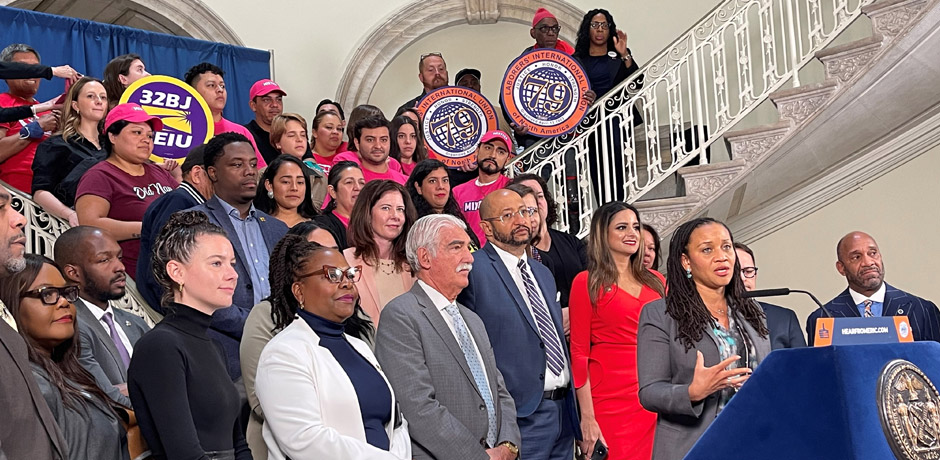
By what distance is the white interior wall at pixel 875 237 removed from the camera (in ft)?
25.6

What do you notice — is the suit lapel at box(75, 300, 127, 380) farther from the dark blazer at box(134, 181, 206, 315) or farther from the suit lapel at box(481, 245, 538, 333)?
the suit lapel at box(481, 245, 538, 333)

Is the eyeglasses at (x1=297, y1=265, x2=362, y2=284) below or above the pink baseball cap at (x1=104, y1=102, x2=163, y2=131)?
below

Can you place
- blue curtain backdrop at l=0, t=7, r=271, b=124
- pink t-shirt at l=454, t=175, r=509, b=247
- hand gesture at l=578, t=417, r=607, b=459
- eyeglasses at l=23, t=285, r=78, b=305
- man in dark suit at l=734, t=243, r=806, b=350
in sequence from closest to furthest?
eyeglasses at l=23, t=285, r=78, b=305
man in dark suit at l=734, t=243, r=806, b=350
hand gesture at l=578, t=417, r=607, b=459
pink t-shirt at l=454, t=175, r=509, b=247
blue curtain backdrop at l=0, t=7, r=271, b=124

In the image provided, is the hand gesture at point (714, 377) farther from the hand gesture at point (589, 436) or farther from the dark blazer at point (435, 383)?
the hand gesture at point (589, 436)

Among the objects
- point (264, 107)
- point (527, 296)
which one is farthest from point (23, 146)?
point (527, 296)

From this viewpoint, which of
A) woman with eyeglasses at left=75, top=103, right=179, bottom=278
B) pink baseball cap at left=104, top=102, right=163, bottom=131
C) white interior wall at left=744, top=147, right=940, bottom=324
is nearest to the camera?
woman with eyeglasses at left=75, top=103, right=179, bottom=278

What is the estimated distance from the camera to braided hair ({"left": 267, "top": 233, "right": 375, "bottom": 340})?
345 centimetres

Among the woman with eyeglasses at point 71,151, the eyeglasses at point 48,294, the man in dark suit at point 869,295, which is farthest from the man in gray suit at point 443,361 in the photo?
the man in dark suit at point 869,295

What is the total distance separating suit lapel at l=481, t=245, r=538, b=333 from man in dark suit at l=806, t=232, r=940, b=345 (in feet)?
5.85

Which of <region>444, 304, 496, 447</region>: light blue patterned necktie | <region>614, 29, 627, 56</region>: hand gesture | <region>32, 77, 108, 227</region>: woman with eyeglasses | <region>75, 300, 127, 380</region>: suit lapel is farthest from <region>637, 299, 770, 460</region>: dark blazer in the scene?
<region>614, 29, 627, 56</region>: hand gesture

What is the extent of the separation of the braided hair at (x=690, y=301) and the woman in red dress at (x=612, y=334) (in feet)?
3.33

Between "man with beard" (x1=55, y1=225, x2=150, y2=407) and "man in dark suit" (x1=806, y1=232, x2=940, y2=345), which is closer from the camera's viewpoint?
"man with beard" (x1=55, y1=225, x2=150, y2=407)

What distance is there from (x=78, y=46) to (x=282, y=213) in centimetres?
466

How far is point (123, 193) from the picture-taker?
479 centimetres
